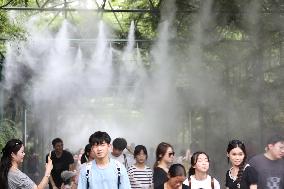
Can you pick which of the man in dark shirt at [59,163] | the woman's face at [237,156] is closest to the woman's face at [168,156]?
the woman's face at [237,156]

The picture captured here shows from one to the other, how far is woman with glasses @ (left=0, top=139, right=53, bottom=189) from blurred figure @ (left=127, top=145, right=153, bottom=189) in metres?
1.58

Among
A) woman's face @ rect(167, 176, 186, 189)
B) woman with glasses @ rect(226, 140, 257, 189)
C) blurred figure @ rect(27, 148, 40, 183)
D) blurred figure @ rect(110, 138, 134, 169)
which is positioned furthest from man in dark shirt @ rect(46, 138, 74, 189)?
blurred figure @ rect(27, 148, 40, 183)

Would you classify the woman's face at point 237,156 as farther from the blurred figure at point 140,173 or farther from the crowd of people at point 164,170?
the blurred figure at point 140,173

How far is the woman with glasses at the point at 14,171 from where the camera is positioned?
610 cm

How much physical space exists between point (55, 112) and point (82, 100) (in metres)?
5.34

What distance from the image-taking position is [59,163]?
9.52m

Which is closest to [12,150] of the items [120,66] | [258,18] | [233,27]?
[258,18]

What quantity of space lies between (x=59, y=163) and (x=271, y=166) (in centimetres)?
380

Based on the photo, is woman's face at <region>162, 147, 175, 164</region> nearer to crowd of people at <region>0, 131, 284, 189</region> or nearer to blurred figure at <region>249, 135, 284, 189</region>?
crowd of people at <region>0, 131, 284, 189</region>

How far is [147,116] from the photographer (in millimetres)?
33594

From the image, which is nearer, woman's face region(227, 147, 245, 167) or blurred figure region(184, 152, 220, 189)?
blurred figure region(184, 152, 220, 189)

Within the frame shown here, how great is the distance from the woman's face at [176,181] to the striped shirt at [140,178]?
3.55 ft

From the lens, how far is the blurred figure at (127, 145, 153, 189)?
7707 millimetres

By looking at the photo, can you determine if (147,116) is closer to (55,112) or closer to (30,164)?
(55,112)
